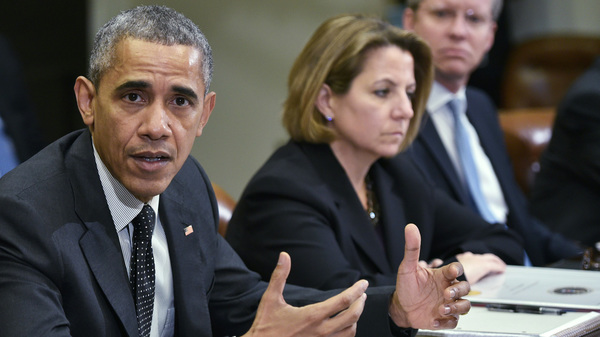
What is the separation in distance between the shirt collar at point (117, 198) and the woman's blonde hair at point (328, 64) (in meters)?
0.92

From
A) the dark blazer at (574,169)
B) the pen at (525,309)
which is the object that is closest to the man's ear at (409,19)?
the dark blazer at (574,169)

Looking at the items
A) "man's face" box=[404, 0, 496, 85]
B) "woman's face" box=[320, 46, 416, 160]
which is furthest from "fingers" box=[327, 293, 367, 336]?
"man's face" box=[404, 0, 496, 85]

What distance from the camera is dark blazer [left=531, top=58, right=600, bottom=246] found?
3180mm

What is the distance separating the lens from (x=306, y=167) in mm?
2379

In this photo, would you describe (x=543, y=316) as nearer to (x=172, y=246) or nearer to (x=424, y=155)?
(x=172, y=246)

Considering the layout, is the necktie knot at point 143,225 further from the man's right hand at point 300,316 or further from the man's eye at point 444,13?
the man's eye at point 444,13

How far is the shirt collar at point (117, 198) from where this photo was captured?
1597mm

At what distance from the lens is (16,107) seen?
12.7 feet

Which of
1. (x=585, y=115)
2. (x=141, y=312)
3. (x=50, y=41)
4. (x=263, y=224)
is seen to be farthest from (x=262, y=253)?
(x=50, y=41)

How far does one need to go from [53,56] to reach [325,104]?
2.48 metres

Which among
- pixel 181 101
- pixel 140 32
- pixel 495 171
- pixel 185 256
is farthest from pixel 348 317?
pixel 495 171

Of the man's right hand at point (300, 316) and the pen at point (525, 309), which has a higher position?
the man's right hand at point (300, 316)

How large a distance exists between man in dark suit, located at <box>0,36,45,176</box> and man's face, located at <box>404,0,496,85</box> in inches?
67.8

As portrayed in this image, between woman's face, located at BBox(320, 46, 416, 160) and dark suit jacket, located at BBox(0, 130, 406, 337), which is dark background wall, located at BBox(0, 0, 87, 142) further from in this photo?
dark suit jacket, located at BBox(0, 130, 406, 337)
